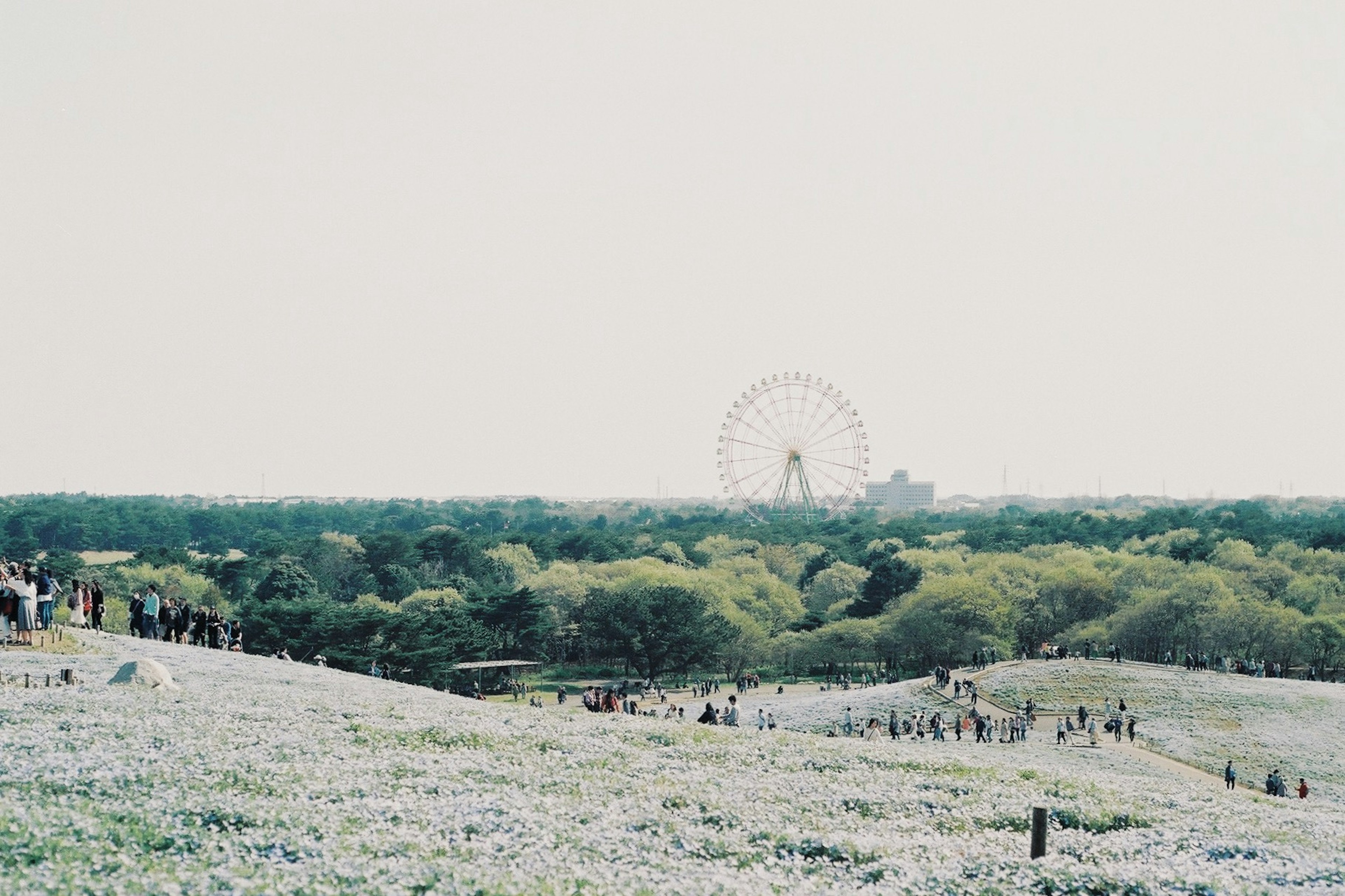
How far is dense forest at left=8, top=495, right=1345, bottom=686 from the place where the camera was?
8038 cm

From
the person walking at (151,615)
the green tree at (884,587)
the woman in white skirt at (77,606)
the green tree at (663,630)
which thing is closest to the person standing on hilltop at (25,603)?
the woman in white skirt at (77,606)

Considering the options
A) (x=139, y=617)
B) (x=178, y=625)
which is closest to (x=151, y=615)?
(x=139, y=617)

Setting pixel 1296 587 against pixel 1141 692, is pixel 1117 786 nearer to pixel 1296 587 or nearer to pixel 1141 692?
pixel 1141 692

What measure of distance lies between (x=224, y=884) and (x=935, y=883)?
28.5 feet

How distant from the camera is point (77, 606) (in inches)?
1576

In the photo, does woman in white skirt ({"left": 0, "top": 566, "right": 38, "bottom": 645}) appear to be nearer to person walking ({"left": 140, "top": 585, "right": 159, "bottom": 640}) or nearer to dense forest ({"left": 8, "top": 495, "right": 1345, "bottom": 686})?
person walking ({"left": 140, "top": 585, "right": 159, "bottom": 640})

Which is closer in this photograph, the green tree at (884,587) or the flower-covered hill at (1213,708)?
the flower-covered hill at (1213,708)

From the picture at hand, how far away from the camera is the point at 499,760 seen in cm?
2258

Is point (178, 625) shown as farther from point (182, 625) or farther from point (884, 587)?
point (884, 587)

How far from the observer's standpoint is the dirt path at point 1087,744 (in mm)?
43031

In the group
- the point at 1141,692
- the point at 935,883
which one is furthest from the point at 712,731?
the point at 1141,692

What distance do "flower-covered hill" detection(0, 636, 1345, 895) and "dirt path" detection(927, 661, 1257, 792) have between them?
13837 millimetres

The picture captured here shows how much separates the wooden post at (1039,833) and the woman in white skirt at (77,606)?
3206 cm

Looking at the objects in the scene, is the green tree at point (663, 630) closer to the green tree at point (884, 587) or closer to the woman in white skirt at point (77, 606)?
the green tree at point (884, 587)
